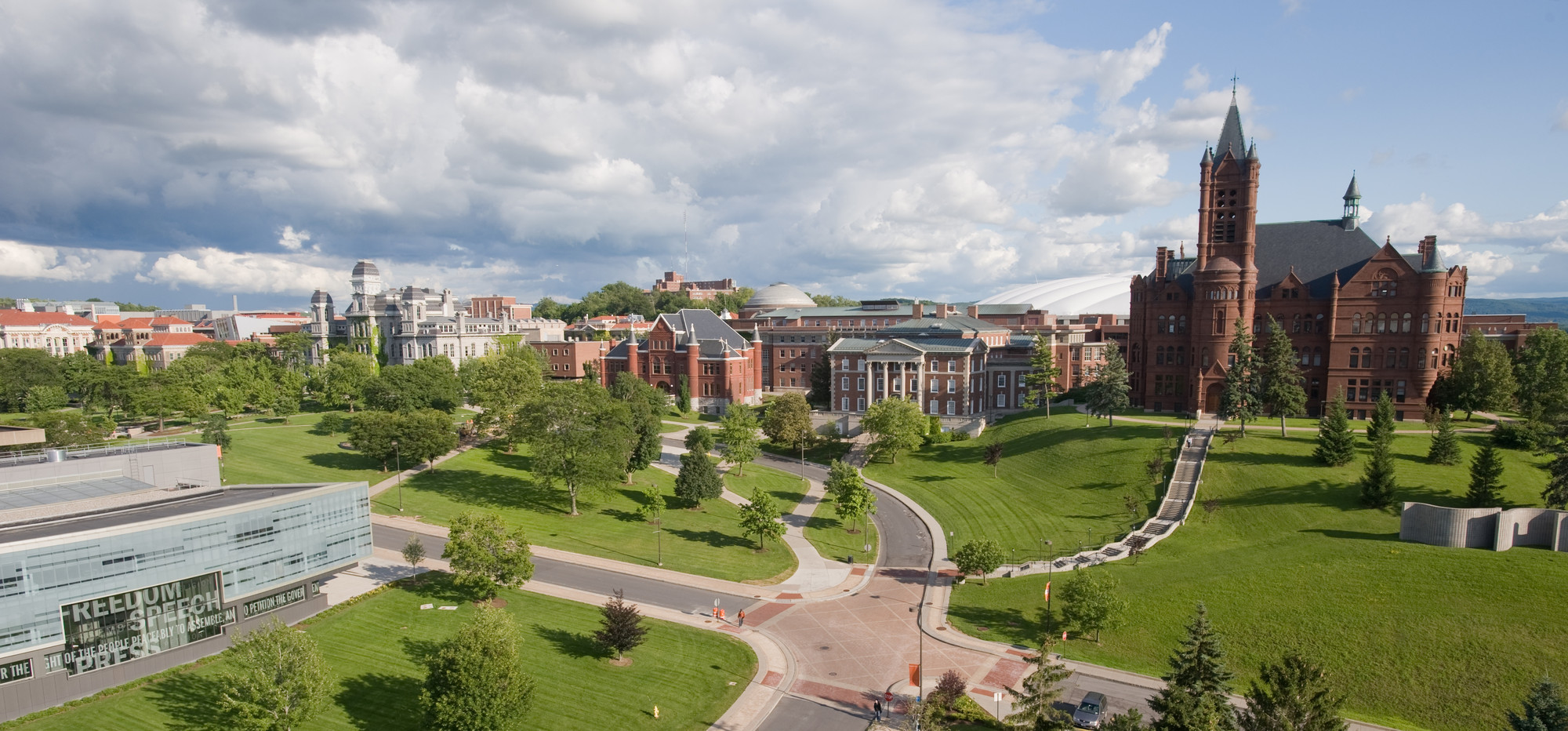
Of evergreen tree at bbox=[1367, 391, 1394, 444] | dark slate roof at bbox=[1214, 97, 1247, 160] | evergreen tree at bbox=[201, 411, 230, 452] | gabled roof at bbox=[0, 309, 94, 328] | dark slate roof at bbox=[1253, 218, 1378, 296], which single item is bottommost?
evergreen tree at bbox=[201, 411, 230, 452]

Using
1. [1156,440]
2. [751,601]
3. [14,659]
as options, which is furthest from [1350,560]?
[14,659]

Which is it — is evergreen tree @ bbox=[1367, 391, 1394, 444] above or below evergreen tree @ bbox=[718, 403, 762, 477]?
above

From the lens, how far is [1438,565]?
3791 cm

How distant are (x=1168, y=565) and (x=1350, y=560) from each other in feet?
28.4

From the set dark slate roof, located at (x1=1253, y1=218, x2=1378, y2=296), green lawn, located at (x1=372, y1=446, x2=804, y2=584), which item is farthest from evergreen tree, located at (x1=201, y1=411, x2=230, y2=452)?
dark slate roof, located at (x1=1253, y1=218, x2=1378, y2=296)

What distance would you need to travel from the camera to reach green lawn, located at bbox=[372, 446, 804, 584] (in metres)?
51.2

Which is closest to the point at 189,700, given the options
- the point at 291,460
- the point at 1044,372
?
the point at 291,460

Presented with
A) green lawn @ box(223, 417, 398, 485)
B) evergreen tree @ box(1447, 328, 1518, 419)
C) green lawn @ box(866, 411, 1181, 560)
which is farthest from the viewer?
green lawn @ box(223, 417, 398, 485)

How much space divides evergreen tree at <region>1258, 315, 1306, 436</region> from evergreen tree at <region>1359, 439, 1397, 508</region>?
13619 mm

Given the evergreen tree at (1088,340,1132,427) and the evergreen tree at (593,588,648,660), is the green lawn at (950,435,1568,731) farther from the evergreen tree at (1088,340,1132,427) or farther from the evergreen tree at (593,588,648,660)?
the evergreen tree at (1088,340,1132,427)

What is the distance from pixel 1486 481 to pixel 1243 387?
18.4 m

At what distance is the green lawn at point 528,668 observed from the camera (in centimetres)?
3100

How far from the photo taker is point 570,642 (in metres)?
38.1

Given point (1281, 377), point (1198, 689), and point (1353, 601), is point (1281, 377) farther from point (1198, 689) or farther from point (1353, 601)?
point (1198, 689)
